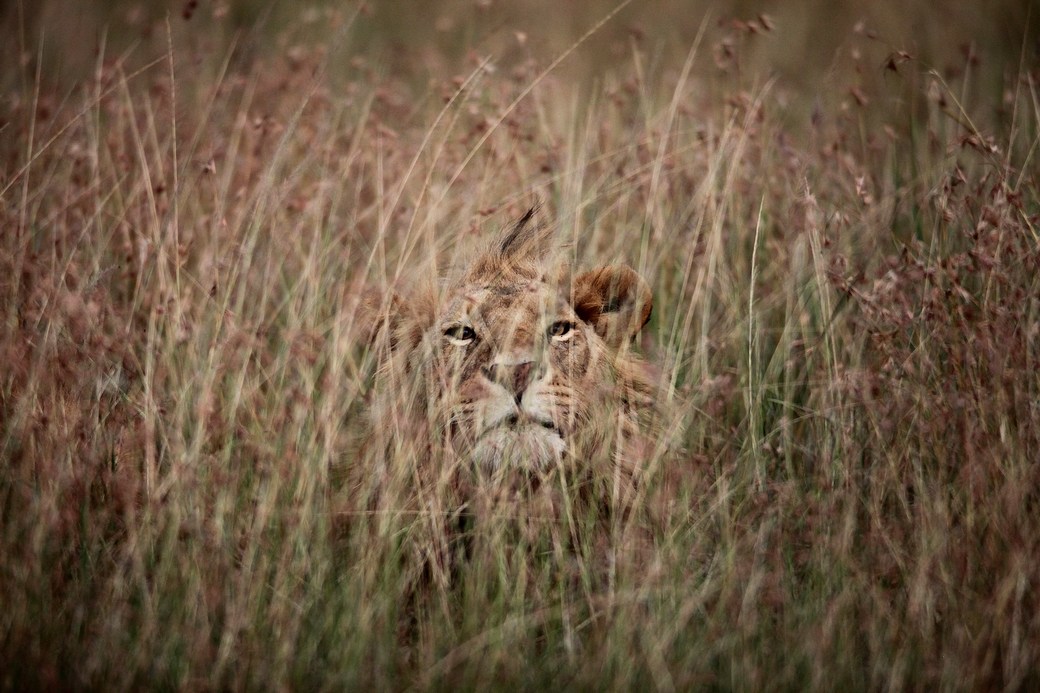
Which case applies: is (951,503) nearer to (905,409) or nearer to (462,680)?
(905,409)

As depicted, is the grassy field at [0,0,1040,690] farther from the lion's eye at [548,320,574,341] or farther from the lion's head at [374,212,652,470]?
the lion's eye at [548,320,574,341]

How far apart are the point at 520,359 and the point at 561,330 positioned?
0.36 m

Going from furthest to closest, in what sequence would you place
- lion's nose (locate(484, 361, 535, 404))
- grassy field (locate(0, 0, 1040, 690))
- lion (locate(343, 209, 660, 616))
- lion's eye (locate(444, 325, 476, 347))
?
lion's eye (locate(444, 325, 476, 347)), lion's nose (locate(484, 361, 535, 404)), lion (locate(343, 209, 660, 616)), grassy field (locate(0, 0, 1040, 690))

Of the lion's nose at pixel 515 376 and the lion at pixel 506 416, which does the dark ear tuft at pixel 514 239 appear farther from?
the lion's nose at pixel 515 376

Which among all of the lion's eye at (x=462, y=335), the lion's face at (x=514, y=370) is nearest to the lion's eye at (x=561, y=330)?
the lion's face at (x=514, y=370)

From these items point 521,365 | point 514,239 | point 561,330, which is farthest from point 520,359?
point 514,239

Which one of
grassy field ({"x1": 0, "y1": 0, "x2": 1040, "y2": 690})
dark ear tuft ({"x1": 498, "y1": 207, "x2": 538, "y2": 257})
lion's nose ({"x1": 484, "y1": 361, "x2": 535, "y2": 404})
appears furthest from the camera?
dark ear tuft ({"x1": 498, "y1": 207, "x2": 538, "y2": 257})

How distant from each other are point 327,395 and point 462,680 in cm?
107

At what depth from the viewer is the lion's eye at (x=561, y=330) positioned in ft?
13.3

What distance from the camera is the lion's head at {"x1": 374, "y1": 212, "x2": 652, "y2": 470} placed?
3.74 metres

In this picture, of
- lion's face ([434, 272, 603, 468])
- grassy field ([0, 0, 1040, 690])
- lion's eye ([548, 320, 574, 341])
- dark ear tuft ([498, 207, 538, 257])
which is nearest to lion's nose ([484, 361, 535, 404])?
lion's face ([434, 272, 603, 468])

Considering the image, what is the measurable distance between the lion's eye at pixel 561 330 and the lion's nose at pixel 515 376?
32 centimetres

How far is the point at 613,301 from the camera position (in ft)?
14.2

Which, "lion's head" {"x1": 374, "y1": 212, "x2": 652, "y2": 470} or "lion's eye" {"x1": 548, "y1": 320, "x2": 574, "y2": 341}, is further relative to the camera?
"lion's eye" {"x1": 548, "y1": 320, "x2": 574, "y2": 341}
